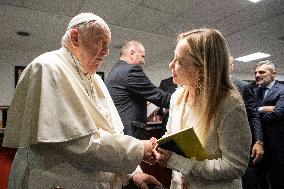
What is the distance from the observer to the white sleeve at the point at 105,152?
1284mm

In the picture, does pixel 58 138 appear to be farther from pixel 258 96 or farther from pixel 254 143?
pixel 258 96

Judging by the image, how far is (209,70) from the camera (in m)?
1.41

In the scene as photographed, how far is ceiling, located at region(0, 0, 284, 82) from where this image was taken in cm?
503

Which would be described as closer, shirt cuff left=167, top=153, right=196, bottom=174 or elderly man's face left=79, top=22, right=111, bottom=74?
shirt cuff left=167, top=153, right=196, bottom=174

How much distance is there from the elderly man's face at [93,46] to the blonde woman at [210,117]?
1.54 ft

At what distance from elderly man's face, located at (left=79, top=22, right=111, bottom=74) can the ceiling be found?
135 inches

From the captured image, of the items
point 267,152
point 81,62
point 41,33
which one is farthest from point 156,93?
point 41,33

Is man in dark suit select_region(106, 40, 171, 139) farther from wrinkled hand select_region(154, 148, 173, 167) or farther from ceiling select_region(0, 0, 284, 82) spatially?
ceiling select_region(0, 0, 284, 82)

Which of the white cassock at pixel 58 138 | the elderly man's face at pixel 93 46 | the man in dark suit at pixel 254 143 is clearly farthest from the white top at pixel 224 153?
the man in dark suit at pixel 254 143

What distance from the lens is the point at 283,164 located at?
12.5ft

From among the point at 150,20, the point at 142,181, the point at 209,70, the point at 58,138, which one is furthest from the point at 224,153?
the point at 150,20

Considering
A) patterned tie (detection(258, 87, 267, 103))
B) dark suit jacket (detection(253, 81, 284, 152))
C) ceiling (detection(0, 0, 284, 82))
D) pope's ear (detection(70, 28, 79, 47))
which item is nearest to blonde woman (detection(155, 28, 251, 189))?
pope's ear (detection(70, 28, 79, 47))

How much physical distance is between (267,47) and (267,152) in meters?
5.74

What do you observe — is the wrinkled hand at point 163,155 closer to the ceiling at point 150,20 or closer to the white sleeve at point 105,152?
the white sleeve at point 105,152
